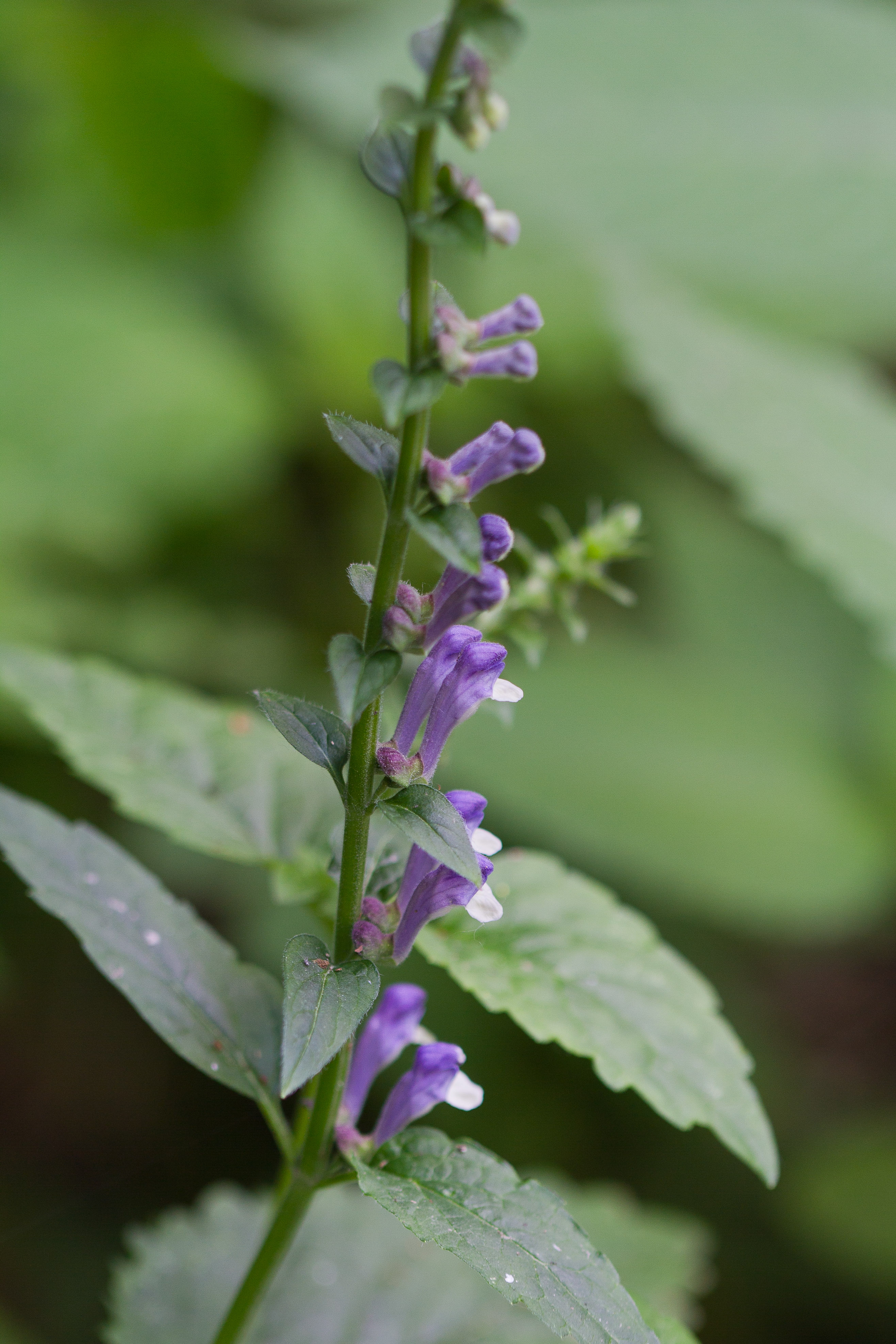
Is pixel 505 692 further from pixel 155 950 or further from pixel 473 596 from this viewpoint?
pixel 155 950

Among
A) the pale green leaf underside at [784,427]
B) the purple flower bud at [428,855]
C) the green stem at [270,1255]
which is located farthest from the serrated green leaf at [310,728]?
the pale green leaf underside at [784,427]

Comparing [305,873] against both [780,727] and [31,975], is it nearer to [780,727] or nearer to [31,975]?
[31,975]

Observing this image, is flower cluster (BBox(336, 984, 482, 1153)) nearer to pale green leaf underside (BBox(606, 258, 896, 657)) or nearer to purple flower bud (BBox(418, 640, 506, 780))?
purple flower bud (BBox(418, 640, 506, 780))

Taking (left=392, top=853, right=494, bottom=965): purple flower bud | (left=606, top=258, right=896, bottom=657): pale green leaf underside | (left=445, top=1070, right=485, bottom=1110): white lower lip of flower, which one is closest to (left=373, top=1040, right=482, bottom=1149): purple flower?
(left=445, top=1070, right=485, bottom=1110): white lower lip of flower

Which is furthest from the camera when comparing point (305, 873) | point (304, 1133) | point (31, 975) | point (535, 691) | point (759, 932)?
point (535, 691)

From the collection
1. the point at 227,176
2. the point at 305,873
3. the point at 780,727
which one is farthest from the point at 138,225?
the point at 305,873

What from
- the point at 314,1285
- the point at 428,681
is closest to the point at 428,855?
the point at 428,681
